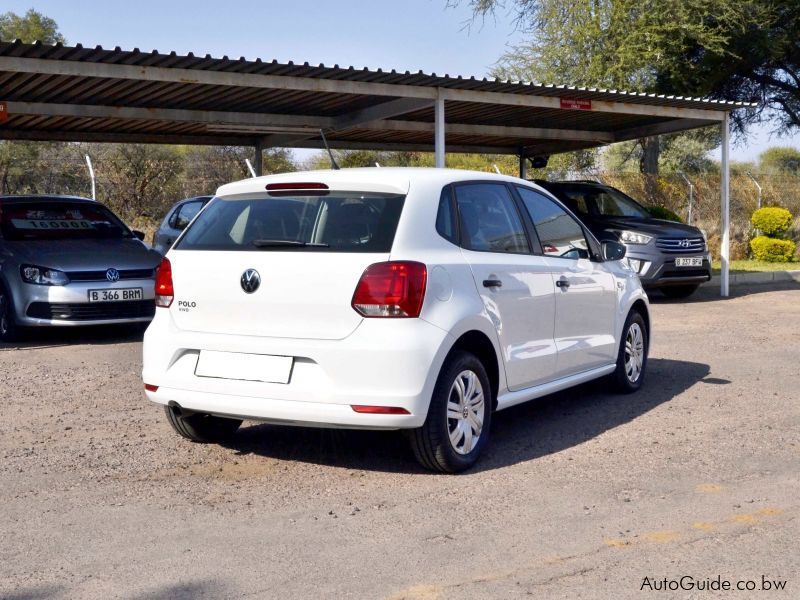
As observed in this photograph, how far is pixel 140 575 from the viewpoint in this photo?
13.5 feet

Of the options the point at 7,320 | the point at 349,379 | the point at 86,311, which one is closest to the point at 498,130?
Answer: the point at 86,311

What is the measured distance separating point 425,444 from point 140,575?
6.01 feet

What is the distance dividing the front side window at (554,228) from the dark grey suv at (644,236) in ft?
25.1

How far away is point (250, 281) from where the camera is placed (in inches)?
216

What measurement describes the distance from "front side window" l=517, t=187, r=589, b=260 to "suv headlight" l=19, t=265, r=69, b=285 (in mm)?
5778

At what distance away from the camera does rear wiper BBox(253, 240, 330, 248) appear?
5449 mm

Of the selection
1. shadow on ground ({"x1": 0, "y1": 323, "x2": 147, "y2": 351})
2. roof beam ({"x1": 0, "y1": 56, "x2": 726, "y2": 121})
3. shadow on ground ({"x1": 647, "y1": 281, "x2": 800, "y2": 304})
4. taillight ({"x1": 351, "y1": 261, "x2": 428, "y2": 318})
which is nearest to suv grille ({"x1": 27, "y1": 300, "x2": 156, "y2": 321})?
shadow on ground ({"x1": 0, "y1": 323, "x2": 147, "y2": 351})

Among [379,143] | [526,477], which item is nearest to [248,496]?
[526,477]

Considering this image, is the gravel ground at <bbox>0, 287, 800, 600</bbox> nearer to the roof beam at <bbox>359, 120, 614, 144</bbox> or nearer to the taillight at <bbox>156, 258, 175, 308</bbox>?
the taillight at <bbox>156, 258, 175, 308</bbox>

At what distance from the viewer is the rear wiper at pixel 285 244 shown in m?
5.45

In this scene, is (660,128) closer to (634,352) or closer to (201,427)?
(634,352)

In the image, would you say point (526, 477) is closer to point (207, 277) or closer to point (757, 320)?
point (207, 277)

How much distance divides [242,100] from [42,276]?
4.67 meters

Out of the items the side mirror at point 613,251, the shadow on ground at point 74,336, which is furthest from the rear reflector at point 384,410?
the shadow on ground at point 74,336
